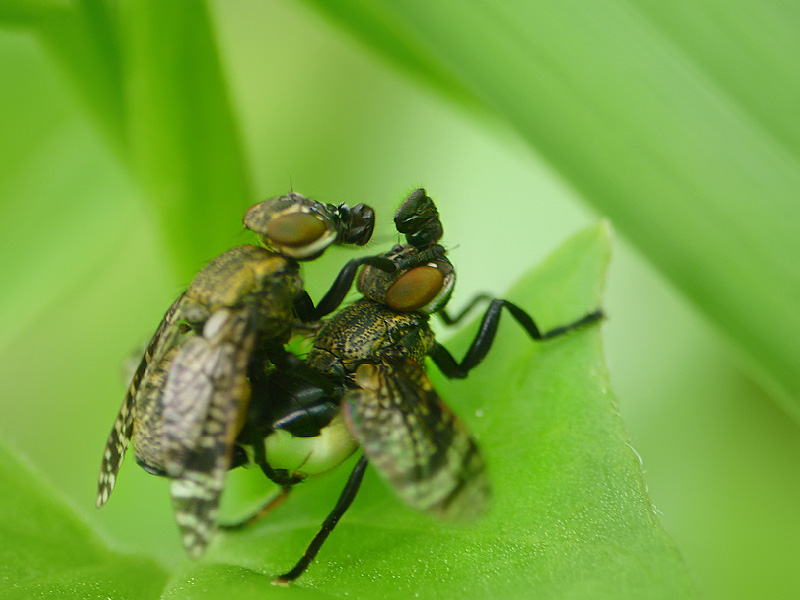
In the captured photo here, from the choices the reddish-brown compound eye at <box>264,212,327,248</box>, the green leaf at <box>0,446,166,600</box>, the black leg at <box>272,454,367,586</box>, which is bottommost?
the green leaf at <box>0,446,166,600</box>

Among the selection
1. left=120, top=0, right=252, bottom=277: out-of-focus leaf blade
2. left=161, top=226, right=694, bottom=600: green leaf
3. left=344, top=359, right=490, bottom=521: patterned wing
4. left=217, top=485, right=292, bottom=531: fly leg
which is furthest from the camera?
left=217, top=485, right=292, bottom=531: fly leg

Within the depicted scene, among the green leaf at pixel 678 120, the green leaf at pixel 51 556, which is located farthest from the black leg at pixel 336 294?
the green leaf at pixel 51 556

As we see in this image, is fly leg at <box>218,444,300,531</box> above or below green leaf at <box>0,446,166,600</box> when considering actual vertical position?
above

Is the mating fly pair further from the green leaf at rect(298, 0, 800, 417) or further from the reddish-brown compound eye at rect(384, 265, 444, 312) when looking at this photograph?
the green leaf at rect(298, 0, 800, 417)

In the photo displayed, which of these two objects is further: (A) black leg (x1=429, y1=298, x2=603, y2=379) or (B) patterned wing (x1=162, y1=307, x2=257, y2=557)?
(A) black leg (x1=429, y1=298, x2=603, y2=379)

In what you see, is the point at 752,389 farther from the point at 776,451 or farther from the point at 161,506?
the point at 161,506

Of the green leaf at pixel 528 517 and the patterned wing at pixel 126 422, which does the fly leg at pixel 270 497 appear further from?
the patterned wing at pixel 126 422

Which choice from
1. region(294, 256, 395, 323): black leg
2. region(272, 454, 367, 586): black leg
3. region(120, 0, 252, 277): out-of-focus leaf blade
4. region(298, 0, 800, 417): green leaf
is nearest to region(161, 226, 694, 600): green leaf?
region(272, 454, 367, 586): black leg
